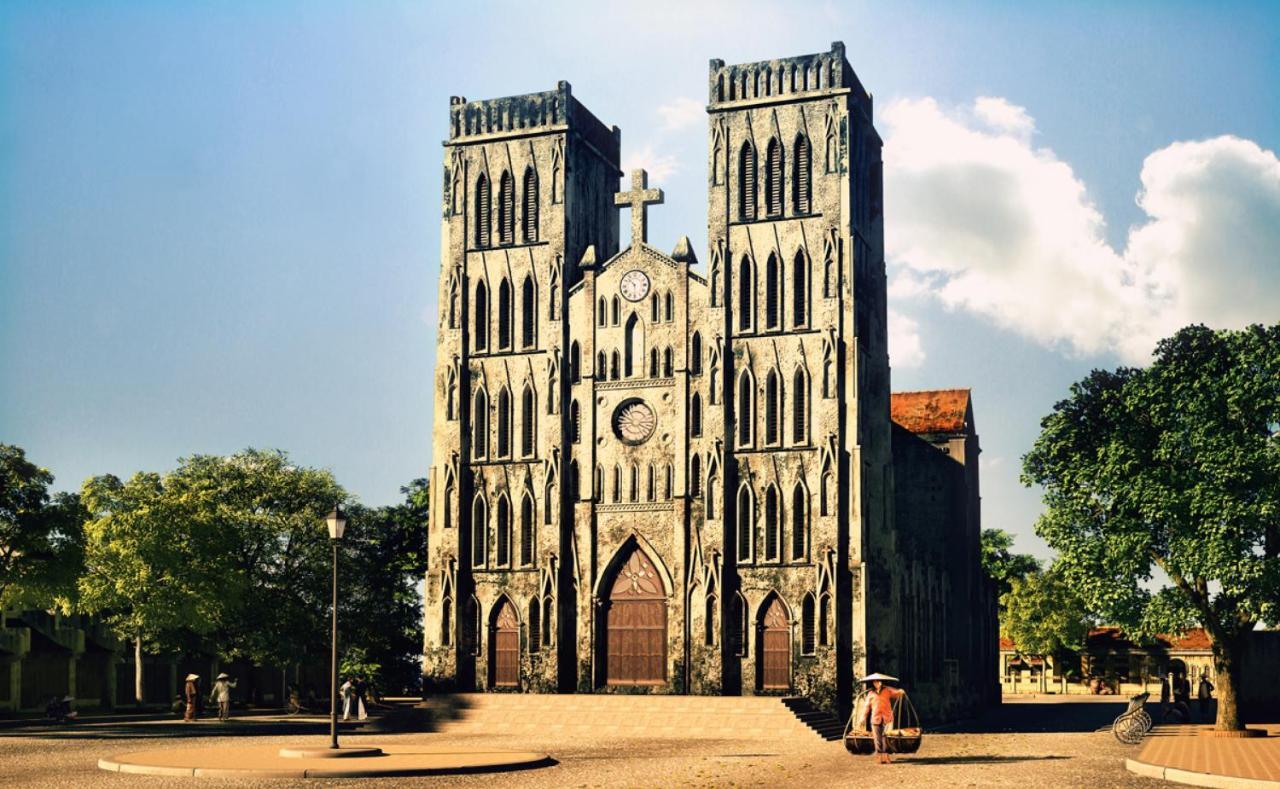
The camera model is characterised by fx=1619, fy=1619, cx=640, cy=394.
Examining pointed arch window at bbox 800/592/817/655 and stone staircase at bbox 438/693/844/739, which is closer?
stone staircase at bbox 438/693/844/739

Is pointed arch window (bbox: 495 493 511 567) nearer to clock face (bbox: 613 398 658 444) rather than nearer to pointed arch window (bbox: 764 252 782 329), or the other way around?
clock face (bbox: 613 398 658 444)

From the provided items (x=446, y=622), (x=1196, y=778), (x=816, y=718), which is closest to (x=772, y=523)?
(x=816, y=718)

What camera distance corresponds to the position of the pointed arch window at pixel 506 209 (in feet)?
194

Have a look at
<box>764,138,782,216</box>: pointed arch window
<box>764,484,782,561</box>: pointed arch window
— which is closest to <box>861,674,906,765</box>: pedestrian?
<box>764,484,782,561</box>: pointed arch window

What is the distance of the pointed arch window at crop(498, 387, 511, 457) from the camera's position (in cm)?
5800

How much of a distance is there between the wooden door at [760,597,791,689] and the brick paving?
11.8m

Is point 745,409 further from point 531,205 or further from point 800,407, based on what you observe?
point 531,205

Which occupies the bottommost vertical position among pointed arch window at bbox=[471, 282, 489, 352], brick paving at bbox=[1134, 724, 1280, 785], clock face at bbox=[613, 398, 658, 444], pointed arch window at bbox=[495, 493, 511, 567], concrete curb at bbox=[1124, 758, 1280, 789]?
brick paving at bbox=[1134, 724, 1280, 785]

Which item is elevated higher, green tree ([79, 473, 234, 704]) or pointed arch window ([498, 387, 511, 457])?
pointed arch window ([498, 387, 511, 457])

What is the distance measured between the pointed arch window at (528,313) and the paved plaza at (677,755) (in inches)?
587

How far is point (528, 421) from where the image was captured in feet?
190

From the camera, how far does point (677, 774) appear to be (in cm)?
3097

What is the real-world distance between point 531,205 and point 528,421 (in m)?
8.01

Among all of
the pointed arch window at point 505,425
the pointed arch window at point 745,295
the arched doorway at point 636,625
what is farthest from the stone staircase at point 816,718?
the pointed arch window at point 505,425
